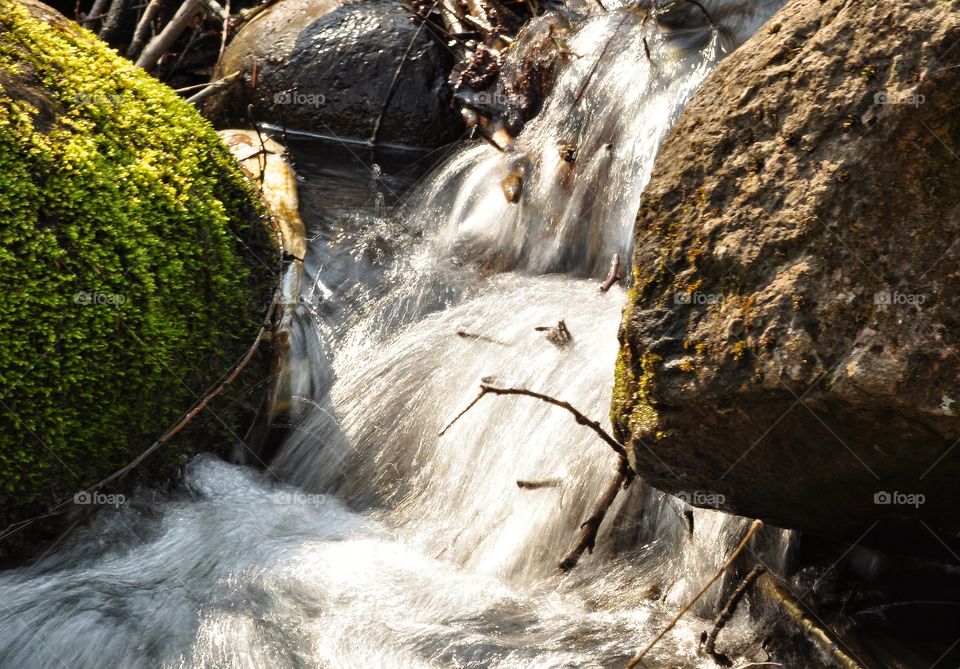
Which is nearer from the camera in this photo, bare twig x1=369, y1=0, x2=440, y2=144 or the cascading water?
Result: the cascading water

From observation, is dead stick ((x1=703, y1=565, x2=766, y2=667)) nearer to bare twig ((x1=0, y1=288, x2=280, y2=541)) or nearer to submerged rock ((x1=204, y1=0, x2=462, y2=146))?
bare twig ((x1=0, y1=288, x2=280, y2=541))

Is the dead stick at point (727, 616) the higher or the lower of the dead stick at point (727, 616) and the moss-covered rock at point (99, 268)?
the lower

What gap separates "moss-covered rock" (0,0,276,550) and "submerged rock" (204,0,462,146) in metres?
2.90

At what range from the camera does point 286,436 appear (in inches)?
193

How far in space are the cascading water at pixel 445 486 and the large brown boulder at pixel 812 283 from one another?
78 cm

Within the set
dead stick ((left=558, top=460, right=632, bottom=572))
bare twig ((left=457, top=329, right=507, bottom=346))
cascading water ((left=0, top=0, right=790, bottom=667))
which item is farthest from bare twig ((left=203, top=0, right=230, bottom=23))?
dead stick ((left=558, top=460, right=632, bottom=572))

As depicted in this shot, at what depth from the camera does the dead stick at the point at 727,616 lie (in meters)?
3.15

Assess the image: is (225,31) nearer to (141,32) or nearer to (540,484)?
(141,32)

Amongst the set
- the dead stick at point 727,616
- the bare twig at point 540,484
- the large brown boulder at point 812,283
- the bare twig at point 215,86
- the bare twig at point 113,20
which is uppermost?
the bare twig at point 113,20

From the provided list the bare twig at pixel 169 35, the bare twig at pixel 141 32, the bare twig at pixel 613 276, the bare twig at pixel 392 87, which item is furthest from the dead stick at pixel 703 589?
the bare twig at pixel 141 32

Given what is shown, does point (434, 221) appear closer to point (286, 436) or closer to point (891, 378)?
point (286, 436)

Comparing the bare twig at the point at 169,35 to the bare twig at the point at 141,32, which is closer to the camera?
the bare twig at the point at 169,35

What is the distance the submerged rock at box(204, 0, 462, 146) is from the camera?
757 centimetres

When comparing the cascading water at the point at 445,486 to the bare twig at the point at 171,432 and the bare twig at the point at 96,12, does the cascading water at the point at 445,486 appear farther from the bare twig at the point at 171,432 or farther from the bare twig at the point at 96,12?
the bare twig at the point at 96,12
